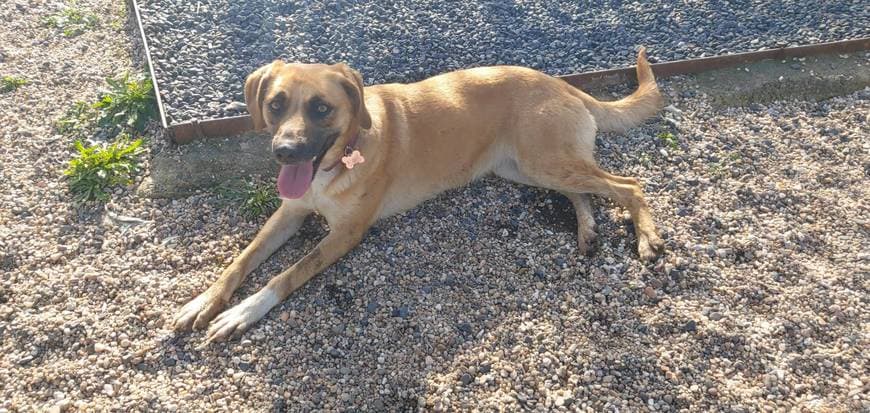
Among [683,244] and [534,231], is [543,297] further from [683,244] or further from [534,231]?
[683,244]

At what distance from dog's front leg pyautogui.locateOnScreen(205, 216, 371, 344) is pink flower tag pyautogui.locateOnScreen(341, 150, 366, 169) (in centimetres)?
46

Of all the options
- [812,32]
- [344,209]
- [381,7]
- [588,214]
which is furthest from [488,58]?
[812,32]

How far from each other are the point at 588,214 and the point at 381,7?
3534mm

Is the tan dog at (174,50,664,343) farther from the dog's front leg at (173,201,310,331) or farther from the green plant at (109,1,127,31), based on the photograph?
the green plant at (109,1,127,31)

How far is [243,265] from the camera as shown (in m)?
4.06

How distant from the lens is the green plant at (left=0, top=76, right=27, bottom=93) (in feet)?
18.8

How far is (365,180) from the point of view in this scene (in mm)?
4184

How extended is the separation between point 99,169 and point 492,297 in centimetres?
337

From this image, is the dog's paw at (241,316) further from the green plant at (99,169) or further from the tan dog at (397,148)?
the green plant at (99,169)

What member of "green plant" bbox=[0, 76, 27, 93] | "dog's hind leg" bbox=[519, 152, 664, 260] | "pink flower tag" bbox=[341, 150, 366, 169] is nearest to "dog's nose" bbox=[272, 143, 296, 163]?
"pink flower tag" bbox=[341, 150, 366, 169]

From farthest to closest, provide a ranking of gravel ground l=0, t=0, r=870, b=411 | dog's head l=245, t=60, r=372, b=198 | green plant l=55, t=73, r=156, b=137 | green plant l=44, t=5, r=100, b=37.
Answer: green plant l=44, t=5, r=100, b=37 → green plant l=55, t=73, r=156, b=137 → dog's head l=245, t=60, r=372, b=198 → gravel ground l=0, t=0, r=870, b=411

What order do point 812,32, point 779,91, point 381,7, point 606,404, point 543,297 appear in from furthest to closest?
1. point 381,7
2. point 812,32
3. point 779,91
4. point 543,297
5. point 606,404

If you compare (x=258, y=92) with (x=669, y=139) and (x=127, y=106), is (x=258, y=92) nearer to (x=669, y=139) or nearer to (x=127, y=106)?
(x=127, y=106)

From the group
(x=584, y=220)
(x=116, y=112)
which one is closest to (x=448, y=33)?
(x=584, y=220)
